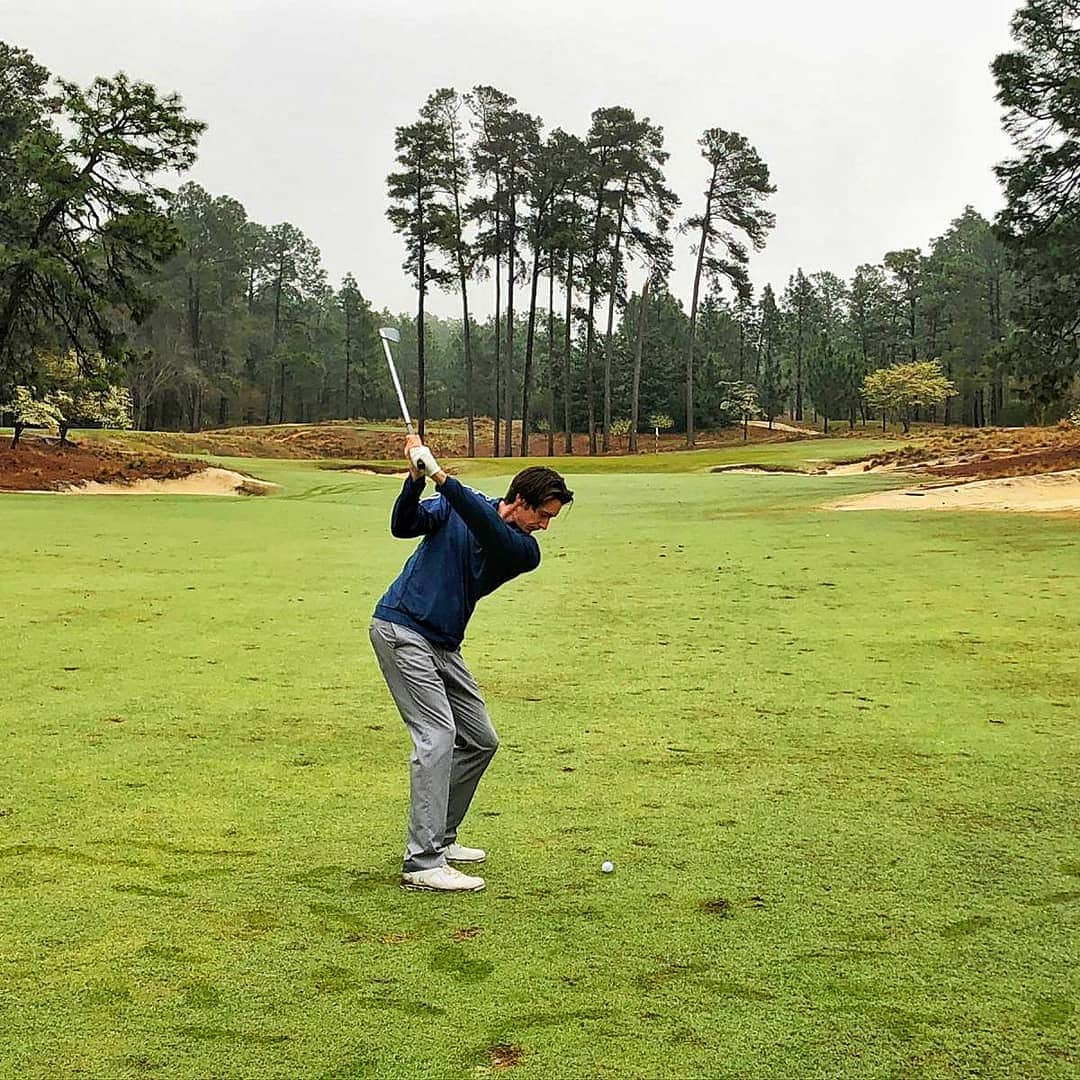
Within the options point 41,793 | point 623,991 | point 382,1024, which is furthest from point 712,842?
point 41,793

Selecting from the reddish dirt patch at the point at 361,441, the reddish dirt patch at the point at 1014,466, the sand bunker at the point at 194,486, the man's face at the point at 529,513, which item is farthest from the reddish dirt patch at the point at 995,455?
the man's face at the point at 529,513

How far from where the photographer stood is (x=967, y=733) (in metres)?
7.05

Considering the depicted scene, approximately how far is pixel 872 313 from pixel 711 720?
98.9 m

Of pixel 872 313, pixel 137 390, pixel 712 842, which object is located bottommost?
pixel 712 842

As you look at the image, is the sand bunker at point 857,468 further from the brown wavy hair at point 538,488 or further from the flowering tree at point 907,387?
the brown wavy hair at point 538,488

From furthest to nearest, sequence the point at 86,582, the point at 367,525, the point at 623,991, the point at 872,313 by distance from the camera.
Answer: the point at 872,313 < the point at 367,525 < the point at 86,582 < the point at 623,991

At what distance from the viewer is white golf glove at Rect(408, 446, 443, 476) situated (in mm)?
4441

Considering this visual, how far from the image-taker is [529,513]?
4.73 m

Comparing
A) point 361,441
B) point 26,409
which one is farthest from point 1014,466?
point 361,441

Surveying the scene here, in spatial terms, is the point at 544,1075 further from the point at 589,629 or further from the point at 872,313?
the point at 872,313

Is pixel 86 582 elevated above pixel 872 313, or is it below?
below

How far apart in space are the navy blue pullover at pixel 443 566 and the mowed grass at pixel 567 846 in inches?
42.1

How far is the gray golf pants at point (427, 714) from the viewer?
4676 mm

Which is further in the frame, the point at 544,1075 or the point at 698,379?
the point at 698,379
